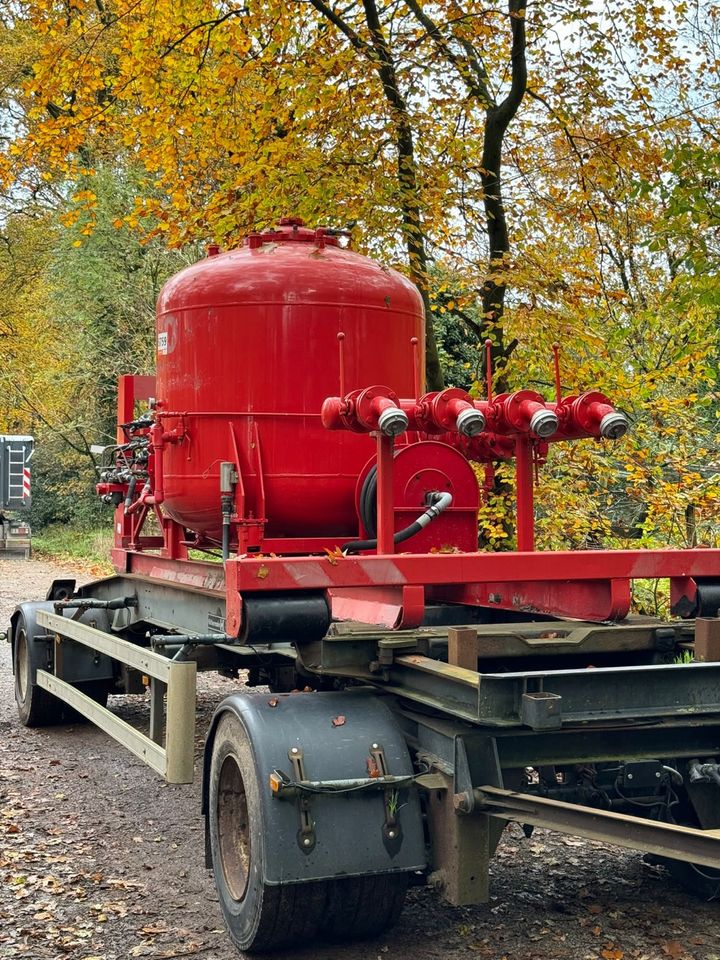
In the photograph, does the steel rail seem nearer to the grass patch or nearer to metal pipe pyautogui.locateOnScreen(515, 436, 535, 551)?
metal pipe pyautogui.locateOnScreen(515, 436, 535, 551)

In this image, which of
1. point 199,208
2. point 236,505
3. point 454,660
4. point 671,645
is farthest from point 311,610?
point 199,208

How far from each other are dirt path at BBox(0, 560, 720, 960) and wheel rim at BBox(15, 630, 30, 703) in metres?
1.66

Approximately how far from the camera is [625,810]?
14.9ft

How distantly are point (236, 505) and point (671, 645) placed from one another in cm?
263

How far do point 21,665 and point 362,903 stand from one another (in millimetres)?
5487

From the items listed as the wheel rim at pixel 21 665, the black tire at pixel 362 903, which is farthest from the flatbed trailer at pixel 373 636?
the wheel rim at pixel 21 665

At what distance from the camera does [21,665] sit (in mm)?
8969

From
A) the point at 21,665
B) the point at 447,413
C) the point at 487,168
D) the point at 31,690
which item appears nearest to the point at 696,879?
the point at 447,413

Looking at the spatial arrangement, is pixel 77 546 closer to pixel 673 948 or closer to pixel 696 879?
pixel 696 879

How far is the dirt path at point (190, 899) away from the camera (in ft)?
14.7

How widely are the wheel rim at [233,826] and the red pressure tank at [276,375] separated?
6.47 feet

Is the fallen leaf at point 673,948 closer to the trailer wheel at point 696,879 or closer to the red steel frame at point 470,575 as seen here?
the trailer wheel at point 696,879

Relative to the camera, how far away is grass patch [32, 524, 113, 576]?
2365 centimetres

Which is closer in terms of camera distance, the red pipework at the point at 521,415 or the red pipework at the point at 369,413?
the red pipework at the point at 369,413
